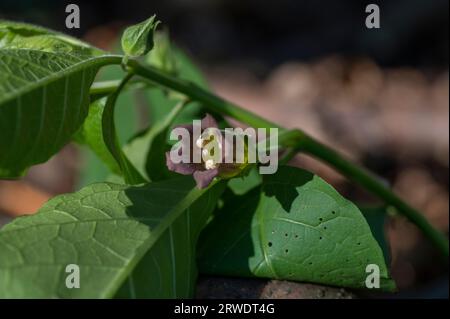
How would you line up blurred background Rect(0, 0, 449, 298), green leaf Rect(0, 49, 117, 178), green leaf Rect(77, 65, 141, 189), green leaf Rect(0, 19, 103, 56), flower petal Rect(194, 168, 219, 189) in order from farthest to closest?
1. blurred background Rect(0, 0, 449, 298)
2. green leaf Rect(77, 65, 141, 189)
3. green leaf Rect(0, 19, 103, 56)
4. flower petal Rect(194, 168, 219, 189)
5. green leaf Rect(0, 49, 117, 178)

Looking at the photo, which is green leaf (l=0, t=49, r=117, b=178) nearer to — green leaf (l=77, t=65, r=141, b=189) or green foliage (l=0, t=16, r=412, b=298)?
green foliage (l=0, t=16, r=412, b=298)

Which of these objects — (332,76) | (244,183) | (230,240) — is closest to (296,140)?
(244,183)

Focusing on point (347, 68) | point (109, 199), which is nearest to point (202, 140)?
point (109, 199)

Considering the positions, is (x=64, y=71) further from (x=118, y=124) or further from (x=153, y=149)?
(x=118, y=124)

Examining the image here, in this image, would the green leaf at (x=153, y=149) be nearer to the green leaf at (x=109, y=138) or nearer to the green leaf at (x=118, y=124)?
the green leaf at (x=109, y=138)

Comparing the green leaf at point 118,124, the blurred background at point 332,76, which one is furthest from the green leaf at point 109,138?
the blurred background at point 332,76

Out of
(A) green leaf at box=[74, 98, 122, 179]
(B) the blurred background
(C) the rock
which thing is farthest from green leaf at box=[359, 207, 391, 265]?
(B) the blurred background
